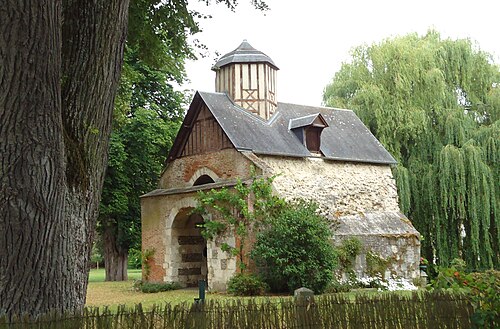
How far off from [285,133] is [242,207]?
4.11 m

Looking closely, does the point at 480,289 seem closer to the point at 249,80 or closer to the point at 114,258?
the point at 249,80

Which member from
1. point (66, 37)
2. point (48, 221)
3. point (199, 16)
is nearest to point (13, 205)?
point (48, 221)

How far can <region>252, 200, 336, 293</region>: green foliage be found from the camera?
1470cm

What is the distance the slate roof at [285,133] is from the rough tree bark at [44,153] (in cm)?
1142

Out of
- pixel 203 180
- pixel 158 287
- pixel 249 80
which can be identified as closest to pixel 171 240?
pixel 158 287

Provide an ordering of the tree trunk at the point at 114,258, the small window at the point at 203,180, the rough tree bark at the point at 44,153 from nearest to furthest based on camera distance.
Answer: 1. the rough tree bark at the point at 44,153
2. the small window at the point at 203,180
3. the tree trunk at the point at 114,258

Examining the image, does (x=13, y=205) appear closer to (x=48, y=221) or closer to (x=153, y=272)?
(x=48, y=221)

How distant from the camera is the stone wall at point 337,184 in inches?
683

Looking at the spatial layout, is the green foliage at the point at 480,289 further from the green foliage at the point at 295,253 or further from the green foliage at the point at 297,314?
the green foliage at the point at 295,253

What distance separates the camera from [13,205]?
4.61m

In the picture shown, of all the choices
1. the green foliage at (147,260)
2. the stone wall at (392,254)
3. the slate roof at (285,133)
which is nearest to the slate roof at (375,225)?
the stone wall at (392,254)

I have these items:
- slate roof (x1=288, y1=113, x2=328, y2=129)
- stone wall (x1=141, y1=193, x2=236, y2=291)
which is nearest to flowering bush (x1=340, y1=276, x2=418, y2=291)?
stone wall (x1=141, y1=193, x2=236, y2=291)

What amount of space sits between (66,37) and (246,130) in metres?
12.5

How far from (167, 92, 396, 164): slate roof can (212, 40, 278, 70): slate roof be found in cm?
122
